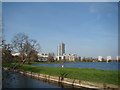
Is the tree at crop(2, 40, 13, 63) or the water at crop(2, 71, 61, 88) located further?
the water at crop(2, 71, 61, 88)

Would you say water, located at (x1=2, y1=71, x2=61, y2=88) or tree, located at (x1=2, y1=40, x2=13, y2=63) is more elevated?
tree, located at (x1=2, y1=40, x2=13, y2=63)

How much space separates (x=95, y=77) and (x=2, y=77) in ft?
21.3

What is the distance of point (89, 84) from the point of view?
31.7ft

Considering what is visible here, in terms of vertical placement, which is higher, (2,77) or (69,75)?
(2,77)

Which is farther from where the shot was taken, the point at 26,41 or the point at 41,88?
the point at 26,41

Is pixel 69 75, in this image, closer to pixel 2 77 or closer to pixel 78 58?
pixel 2 77

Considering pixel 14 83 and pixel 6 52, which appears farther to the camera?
pixel 14 83

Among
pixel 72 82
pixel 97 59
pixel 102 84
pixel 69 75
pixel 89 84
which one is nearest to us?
pixel 102 84

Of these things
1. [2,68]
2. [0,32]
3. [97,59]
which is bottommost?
[97,59]

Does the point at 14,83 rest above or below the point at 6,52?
below

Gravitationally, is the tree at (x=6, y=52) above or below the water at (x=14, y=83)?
above

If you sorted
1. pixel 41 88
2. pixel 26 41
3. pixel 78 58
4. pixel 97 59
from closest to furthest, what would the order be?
pixel 41 88, pixel 26 41, pixel 97 59, pixel 78 58

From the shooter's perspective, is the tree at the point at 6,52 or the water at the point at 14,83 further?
the water at the point at 14,83

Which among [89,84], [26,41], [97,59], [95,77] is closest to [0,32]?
[89,84]
